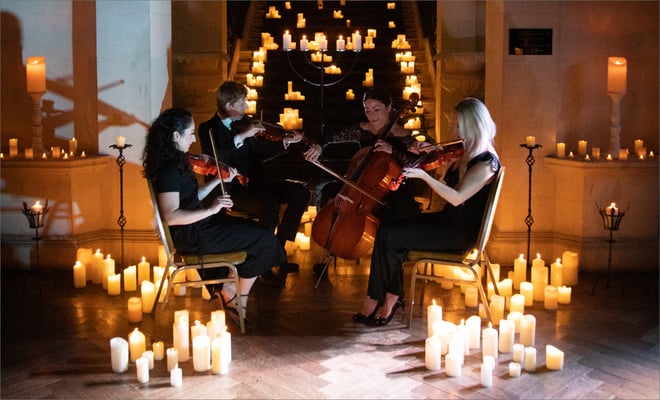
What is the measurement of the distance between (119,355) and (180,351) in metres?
0.31

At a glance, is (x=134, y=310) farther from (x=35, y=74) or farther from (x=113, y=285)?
(x=35, y=74)

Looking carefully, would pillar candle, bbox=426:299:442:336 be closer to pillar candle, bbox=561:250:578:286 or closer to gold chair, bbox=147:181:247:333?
gold chair, bbox=147:181:247:333

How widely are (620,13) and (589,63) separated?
0.43m

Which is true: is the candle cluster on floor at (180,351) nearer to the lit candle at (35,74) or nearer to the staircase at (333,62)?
the lit candle at (35,74)

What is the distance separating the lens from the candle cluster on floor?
4239 mm

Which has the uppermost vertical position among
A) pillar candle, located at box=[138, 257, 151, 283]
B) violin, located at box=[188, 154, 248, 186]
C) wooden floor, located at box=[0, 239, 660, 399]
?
violin, located at box=[188, 154, 248, 186]

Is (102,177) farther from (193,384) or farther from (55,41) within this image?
(193,384)

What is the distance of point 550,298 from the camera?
532 centimetres

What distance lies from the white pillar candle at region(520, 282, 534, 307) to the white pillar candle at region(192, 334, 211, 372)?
201 centimetres

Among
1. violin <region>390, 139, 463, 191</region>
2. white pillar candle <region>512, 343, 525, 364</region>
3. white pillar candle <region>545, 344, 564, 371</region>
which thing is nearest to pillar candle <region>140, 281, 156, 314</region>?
violin <region>390, 139, 463, 191</region>

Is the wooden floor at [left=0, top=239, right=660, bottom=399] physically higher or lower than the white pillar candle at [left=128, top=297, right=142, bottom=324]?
lower

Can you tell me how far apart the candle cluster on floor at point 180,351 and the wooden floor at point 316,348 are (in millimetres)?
48

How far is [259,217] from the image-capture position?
5715mm

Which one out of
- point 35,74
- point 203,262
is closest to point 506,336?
point 203,262
